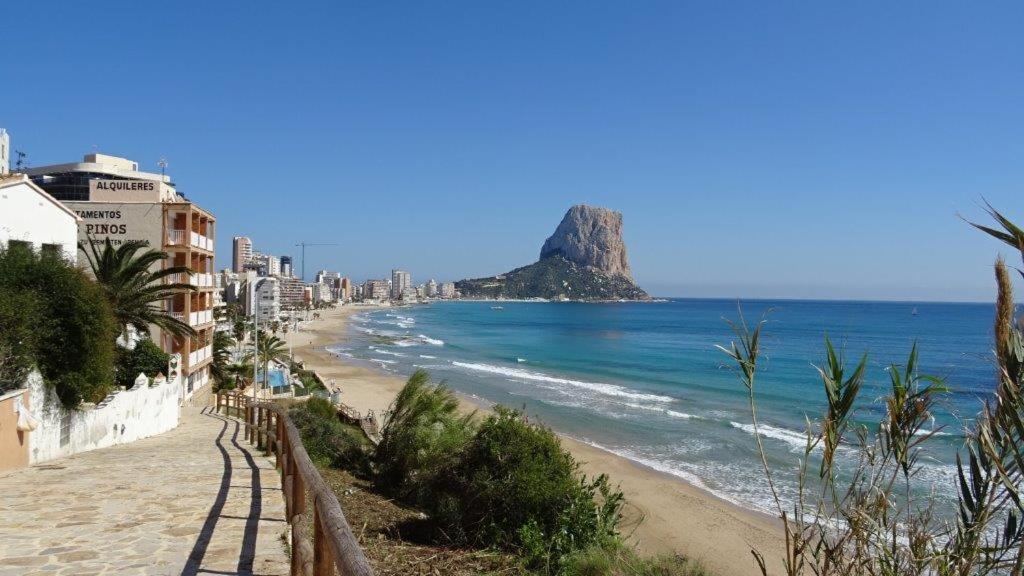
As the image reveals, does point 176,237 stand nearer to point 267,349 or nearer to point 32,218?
point 267,349

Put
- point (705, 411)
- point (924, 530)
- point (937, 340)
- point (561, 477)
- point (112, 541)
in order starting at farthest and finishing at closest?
point (937, 340), point (705, 411), point (561, 477), point (112, 541), point (924, 530)

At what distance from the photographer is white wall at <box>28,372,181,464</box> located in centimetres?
1005

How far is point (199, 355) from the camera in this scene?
27.5 m

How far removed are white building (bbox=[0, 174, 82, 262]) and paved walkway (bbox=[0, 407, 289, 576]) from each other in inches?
327

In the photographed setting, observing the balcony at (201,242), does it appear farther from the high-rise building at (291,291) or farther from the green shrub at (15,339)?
the high-rise building at (291,291)

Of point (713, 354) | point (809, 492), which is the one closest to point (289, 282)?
point (713, 354)

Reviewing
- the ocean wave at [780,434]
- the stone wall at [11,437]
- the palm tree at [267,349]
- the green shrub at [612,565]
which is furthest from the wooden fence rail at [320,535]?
the palm tree at [267,349]

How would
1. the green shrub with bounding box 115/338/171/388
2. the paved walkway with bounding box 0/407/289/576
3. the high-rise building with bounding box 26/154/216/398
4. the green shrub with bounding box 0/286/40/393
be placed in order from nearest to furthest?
the paved walkway with bounding box 0/407/289/576, the green shrub with bounding box 0/286/40/393, the green shrub with bounding box 115/338/171/388, the high-rise building with bounding box 26/154/216/398

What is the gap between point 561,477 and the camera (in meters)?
8.38

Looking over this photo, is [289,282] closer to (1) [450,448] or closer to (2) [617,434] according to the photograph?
(2) [617,434]

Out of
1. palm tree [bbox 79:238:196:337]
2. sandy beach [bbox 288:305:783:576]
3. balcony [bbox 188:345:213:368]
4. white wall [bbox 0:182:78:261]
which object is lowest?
sandy beach [bbox 288:305:783:576]

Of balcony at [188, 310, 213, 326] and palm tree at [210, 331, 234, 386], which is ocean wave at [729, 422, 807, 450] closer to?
balcony at [188, 310, 213, 326]

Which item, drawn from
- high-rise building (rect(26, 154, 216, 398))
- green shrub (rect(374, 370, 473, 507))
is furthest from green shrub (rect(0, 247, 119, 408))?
high-rise building (rect(26, 154, 216, 398))

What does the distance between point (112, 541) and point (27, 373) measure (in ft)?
20.8
